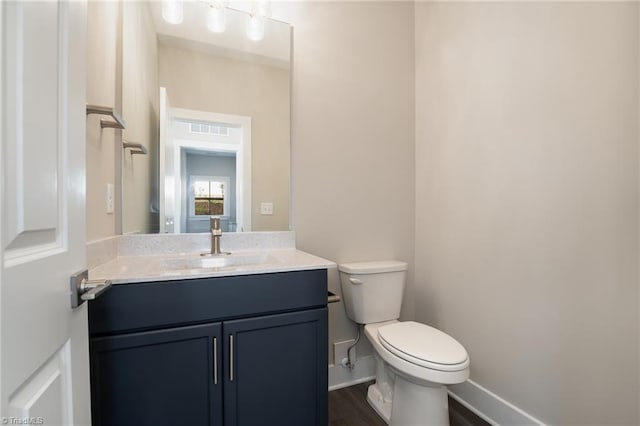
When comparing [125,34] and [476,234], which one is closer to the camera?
[125,34]

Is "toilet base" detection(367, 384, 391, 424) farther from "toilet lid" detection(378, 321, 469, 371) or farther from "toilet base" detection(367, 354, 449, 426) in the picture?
"toilet lid" detection(378, 321, 469, 371)

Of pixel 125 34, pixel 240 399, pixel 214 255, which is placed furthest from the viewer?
pixel 214 255

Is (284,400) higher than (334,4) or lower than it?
lower

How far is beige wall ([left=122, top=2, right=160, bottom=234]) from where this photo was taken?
4.35ft

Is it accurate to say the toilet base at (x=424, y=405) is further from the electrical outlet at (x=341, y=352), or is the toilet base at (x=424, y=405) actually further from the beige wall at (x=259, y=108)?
the beige wall at (x=259, y=108)

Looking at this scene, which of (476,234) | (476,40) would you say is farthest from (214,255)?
(476,40)

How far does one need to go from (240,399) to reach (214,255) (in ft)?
2.12

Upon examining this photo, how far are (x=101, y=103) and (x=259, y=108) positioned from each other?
2.44 ft

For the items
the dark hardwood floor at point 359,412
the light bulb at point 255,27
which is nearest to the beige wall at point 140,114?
the light bulb at point 255,27

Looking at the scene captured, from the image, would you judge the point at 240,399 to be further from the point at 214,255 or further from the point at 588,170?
the point at 588,170

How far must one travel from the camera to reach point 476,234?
1.59 m

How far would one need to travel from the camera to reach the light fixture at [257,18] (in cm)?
156

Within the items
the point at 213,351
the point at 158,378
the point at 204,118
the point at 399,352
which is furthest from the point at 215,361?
the point at 204,118

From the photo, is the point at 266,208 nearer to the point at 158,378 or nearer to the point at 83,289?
the point at 158,378
